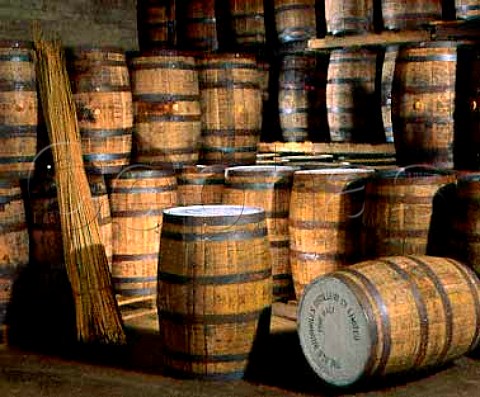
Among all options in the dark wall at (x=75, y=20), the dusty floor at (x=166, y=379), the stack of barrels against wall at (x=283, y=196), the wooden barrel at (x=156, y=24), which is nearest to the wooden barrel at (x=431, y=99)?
the stack of barrels against wall at (x=283, y=196)

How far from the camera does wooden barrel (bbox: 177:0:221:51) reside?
330 inches

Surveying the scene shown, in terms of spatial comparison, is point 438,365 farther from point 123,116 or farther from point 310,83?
point 310,83

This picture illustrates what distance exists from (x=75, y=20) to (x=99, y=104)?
3.14 m

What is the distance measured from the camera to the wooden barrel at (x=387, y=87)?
716 centimetres

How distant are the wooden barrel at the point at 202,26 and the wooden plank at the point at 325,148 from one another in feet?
4.12

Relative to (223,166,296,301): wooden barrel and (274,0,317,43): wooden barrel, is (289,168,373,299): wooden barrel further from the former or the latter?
(274,0,317,43): wooden barrel

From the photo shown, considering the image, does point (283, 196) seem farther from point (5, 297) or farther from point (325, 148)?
point (5, 297)

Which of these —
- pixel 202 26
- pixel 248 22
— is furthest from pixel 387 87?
pixel 202 26

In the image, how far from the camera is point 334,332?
13.9 feet

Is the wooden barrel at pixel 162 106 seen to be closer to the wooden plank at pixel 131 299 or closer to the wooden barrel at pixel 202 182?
the wooden barrel at pixel 202 182

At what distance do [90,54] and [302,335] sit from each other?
8.77 ft

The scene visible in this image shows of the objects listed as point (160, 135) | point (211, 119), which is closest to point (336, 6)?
point (211, 119)

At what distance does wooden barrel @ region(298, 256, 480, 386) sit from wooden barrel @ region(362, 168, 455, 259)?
534 mm

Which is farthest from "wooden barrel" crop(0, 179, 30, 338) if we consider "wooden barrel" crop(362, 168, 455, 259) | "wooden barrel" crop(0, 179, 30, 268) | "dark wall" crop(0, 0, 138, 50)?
"dark wall" crop(0, 0, 138, 50)
